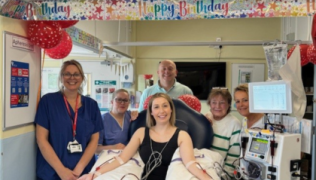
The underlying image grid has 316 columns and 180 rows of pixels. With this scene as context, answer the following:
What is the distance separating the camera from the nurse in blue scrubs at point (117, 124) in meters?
2.71

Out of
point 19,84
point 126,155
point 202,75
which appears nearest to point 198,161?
point 126,155

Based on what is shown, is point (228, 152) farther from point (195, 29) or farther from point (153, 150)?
point (195, 29)

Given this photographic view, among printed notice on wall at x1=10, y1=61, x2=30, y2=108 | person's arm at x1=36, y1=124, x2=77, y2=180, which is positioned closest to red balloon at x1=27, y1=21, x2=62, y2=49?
printed notice on wall at x1=10, y1=61, x2=30, y2=108

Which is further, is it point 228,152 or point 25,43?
point 228,152

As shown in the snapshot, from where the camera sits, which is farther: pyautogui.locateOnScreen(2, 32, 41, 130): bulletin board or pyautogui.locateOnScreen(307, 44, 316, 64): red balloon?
pyautogui.locateOnScreen(307, 44, 316, 64): red balloon

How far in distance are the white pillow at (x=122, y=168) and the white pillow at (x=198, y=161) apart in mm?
242

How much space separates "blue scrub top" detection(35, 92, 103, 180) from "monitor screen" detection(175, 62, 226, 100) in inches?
151

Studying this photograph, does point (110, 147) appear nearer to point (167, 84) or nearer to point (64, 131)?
point (64, 131)

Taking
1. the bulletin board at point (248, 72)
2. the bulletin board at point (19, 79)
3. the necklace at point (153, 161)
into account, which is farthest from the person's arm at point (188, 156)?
the bulletin board at point (248, 72)

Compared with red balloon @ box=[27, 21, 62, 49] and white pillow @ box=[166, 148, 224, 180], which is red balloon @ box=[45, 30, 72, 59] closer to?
red balloon @ box=[27, 21, 62, 49]

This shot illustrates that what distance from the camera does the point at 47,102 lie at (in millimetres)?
2217

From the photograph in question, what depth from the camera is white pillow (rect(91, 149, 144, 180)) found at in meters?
2.07

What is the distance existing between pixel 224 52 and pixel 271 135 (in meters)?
4.09

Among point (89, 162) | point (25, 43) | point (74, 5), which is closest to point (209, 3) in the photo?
point (74, 5)
